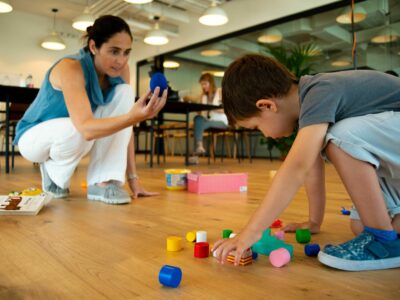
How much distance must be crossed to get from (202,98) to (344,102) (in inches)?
169

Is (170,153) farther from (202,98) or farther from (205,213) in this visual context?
(205,213)

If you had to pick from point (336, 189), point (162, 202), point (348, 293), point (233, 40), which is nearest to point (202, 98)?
point (233, 40)

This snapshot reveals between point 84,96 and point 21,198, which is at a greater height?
point 84,96

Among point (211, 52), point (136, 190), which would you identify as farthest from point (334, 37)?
point (136, 190)

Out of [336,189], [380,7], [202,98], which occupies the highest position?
[380,7]

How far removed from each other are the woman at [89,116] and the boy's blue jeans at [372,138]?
3.02 ft

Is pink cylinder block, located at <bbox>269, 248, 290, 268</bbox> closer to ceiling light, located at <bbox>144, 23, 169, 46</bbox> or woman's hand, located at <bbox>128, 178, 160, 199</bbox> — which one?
woman's hand, located at <bbox>128, 178, 160, 199</bbox>

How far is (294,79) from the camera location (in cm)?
88

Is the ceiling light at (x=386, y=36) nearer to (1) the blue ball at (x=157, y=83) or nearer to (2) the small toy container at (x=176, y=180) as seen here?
(2) the small toy container at (x=176, y=180)

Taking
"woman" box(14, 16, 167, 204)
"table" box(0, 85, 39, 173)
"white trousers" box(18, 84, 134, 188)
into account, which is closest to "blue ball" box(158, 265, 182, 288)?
"woman" box(14, 16, 167, 204)

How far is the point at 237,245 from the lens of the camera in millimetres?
759

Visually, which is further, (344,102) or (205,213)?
(205,213)

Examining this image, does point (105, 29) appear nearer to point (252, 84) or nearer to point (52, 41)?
point (252, 84)

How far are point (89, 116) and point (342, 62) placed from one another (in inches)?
168
